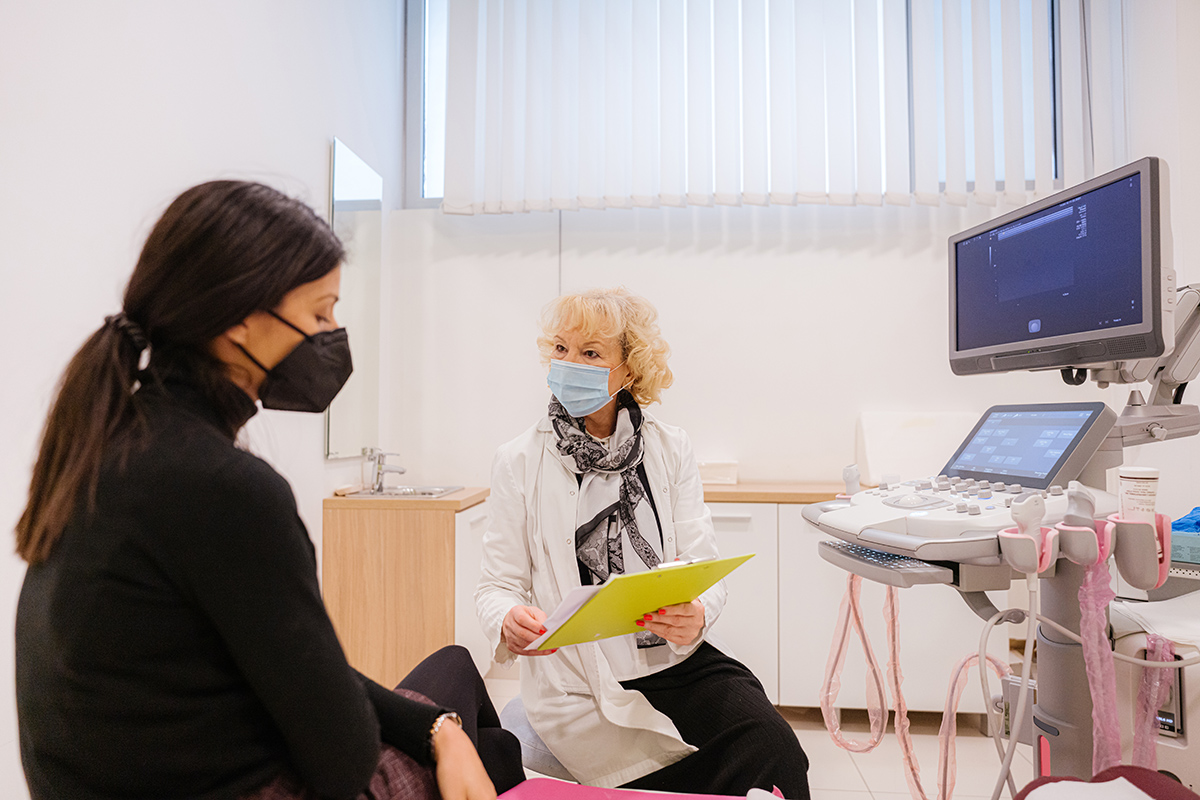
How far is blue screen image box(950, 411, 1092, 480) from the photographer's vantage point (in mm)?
1369

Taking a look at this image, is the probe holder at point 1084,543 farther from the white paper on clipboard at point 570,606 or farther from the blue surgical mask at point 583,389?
the blue surgical mask at point 583,389

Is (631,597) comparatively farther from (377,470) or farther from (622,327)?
(377,470)

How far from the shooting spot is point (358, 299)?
116 inches

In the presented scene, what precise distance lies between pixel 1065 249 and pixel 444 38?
9.92 ft

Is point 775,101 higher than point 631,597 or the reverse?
higher

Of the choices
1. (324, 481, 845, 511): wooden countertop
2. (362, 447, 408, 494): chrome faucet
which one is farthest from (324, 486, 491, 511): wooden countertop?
(362, 447, 408, 494): chrome faucet

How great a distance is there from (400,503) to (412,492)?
291 mm

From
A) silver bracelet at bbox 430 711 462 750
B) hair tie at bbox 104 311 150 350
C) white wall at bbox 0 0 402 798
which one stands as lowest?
silver bracelet at bbox 430 711 462 750

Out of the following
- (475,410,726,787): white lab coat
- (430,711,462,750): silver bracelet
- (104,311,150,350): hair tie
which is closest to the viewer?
(104,311,150,350): hair tie

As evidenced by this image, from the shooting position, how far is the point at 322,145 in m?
2.78

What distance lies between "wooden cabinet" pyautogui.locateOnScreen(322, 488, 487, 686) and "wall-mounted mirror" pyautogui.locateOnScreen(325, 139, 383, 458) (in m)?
0.33

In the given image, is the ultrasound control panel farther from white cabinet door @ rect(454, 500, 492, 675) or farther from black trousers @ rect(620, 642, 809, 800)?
white cabinet door @ rect(454, 500, 492, 675)

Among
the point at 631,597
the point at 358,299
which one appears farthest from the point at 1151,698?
the point at 358,299

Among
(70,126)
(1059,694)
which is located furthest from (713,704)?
(70,126)
